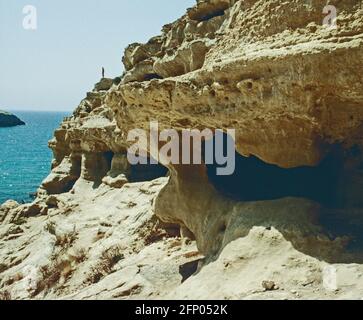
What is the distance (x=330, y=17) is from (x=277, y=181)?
407 cm

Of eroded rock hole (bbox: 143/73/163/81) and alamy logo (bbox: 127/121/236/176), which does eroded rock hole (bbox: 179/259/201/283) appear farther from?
eroded rock hole (bbox: 143/73/163/81)

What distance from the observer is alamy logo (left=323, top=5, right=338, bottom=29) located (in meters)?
6.68

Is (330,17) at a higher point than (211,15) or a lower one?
lower

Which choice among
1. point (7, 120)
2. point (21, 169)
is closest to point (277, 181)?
point (21, 169)

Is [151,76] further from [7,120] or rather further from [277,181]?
[7,120]

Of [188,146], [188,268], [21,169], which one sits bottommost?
[21,169]

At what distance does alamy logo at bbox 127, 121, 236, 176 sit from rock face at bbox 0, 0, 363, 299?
0.65 ft

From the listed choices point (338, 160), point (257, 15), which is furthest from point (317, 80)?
point (338, 160)

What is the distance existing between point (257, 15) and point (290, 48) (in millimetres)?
1133

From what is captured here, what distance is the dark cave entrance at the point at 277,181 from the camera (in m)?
8.90

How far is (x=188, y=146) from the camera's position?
10.1m

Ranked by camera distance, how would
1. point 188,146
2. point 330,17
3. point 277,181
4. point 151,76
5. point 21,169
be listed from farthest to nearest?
point 21,169, point 151,76, point 188,146, point 277,181, point 330,17

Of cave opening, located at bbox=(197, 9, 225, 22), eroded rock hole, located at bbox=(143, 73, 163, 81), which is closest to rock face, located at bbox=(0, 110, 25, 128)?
eroded rock hole, located at bbox=(143, 73, 163, 81)

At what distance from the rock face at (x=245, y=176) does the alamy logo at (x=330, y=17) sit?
0.07 m
